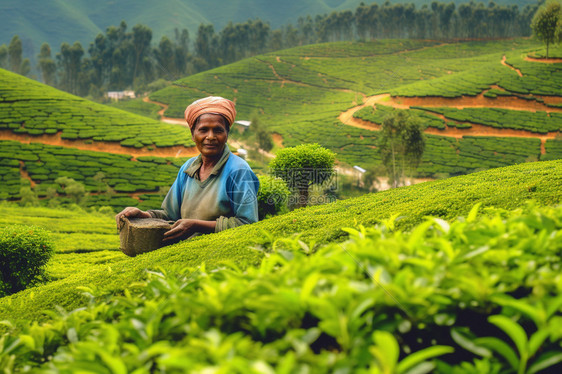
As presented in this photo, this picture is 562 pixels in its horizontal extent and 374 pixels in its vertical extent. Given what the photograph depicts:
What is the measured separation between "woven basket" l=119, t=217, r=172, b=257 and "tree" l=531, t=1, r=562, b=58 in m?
44.2

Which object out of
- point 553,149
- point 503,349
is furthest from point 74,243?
point 553,149

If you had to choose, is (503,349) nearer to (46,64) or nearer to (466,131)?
(466,131)

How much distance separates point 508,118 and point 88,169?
3066 cm

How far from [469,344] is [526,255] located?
0.36 meters

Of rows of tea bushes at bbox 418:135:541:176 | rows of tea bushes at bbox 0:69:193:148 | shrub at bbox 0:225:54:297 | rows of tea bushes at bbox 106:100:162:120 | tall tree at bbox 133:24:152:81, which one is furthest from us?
tall tree at bbox 133:24:152:81

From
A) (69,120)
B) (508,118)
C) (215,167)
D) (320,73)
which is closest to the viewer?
(215,167)

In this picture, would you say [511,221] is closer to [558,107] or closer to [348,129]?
[348,129]

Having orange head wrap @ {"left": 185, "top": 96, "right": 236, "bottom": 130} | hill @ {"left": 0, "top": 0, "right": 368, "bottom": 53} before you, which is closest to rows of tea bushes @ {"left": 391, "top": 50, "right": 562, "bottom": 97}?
orange head wrap @ {"left": 185, "top": 96, "right": 236, "bottom": 130}

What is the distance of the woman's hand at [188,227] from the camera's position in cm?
362

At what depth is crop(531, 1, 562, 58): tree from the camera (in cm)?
3691

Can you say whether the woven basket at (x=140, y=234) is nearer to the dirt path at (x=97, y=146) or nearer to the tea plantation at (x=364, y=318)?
the tea plantation at (x=364, y=318)

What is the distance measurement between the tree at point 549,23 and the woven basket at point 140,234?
44.2 m

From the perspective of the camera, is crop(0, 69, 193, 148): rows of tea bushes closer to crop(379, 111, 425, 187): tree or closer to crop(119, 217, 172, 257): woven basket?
crop(379, 111, 425, 187): tree

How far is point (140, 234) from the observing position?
3.61m
